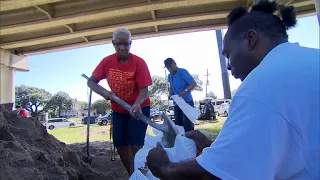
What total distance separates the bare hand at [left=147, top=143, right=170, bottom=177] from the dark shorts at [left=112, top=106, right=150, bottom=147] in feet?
6.86

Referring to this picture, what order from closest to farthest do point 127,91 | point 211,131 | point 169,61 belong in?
1. point 127,91
2. point 169,61
3. point 211,131

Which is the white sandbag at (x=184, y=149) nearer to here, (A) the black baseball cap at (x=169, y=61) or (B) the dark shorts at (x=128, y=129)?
(B) the dark shorts at (x=128, y=129)

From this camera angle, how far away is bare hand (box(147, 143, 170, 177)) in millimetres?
1271

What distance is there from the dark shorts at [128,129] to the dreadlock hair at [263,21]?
231cm

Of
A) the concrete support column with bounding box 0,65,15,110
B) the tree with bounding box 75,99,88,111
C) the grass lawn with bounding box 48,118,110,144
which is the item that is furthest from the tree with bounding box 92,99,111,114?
the concrete support column with bounding box 0,65,15,110

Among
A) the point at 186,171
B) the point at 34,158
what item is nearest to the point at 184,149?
the point at 186,171

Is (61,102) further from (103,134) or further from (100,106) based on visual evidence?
(103,134)

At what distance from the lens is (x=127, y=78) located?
346 centimetres

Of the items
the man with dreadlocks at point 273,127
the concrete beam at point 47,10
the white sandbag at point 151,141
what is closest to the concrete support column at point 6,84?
the concrete beam at point 47,10

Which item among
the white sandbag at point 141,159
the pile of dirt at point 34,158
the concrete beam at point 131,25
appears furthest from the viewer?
the concrete beam at point 131,25

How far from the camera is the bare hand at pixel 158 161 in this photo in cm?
127

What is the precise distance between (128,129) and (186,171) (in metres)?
2.45

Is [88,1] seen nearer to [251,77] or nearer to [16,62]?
[16,62]

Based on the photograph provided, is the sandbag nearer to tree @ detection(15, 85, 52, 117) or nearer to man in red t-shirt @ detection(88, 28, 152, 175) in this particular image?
man in red t-shirt @ detection(88, 28, 152, 175)
